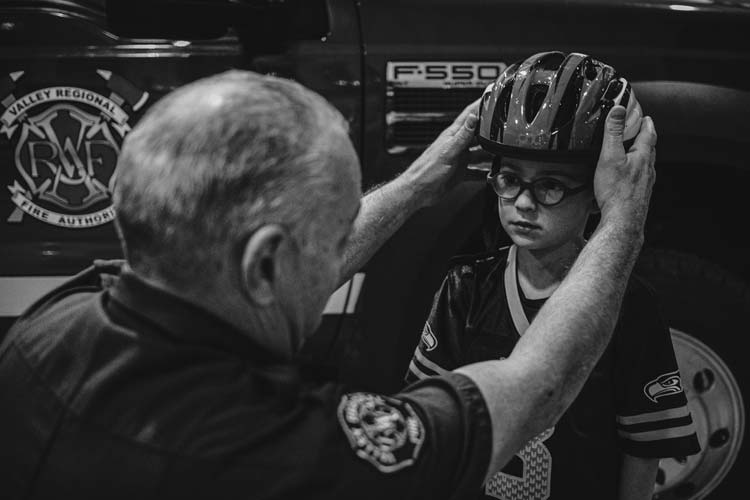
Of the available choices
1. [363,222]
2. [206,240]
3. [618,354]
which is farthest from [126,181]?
[618,354]

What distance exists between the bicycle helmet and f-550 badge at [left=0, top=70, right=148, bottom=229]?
4.12 feet

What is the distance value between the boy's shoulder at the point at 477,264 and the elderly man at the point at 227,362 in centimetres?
65

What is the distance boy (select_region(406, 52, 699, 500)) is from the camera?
182 cm

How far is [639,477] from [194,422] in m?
1.10

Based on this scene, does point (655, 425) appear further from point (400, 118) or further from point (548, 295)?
point (400, 118)

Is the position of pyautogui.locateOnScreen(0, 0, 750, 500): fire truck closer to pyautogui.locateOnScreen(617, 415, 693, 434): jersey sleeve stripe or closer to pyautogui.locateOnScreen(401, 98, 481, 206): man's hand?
pyautogui.locateOnScreen(401, 98, 481, 206): man's hand

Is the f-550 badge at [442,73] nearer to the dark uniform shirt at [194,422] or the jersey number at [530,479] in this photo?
the jersey number at [530,479]

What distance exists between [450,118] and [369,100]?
26cm

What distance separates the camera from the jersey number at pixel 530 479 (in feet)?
6.25

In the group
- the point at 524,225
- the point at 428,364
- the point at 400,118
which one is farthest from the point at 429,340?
the point at 400,118

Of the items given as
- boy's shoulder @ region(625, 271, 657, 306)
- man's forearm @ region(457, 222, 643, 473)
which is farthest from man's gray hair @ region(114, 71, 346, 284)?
boy's shoulder @ region(625, 271, 657, 306)

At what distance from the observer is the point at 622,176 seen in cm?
163

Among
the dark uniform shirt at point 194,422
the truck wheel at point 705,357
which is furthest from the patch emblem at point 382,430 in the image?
the truck wheel at point 705,357

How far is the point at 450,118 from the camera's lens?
2.89 m
